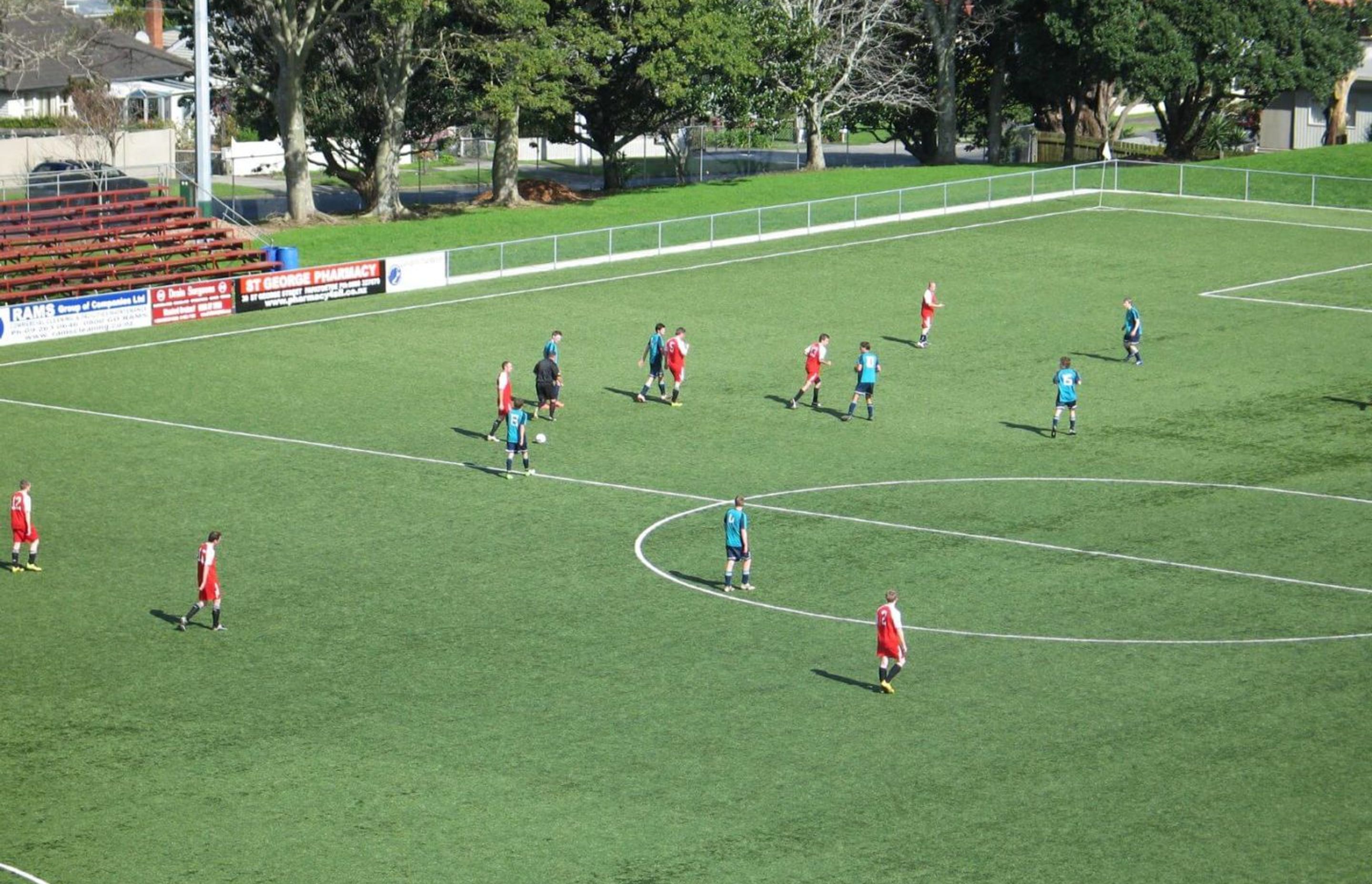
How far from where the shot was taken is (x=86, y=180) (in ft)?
201

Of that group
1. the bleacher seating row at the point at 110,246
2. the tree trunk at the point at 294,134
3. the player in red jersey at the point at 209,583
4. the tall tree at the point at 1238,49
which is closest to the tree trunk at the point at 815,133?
the tall tree at the point at 1238,49

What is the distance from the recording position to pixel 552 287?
5878 centimetres

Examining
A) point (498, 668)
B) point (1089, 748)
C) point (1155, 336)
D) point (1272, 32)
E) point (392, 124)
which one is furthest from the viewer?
point (1272, 32)

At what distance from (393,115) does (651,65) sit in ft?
35.8

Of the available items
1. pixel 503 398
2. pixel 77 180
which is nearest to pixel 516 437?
pixel 503 398

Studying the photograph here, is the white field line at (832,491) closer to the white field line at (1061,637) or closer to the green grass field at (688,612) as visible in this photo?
the white field line at (1061,637)

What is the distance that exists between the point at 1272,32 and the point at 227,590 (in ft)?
223

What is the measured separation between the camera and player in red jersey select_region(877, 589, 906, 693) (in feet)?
83.0

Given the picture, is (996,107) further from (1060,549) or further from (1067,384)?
(1060,549)

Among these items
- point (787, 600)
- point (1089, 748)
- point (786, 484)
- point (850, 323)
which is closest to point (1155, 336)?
point (850, 323)

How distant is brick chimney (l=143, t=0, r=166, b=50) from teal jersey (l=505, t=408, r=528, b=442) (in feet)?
292

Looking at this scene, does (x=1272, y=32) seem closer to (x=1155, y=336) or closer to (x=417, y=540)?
(x=1155, y=336)

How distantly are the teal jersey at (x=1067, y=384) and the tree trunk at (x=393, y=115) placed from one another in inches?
1408

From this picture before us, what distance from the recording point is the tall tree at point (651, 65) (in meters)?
74.4
